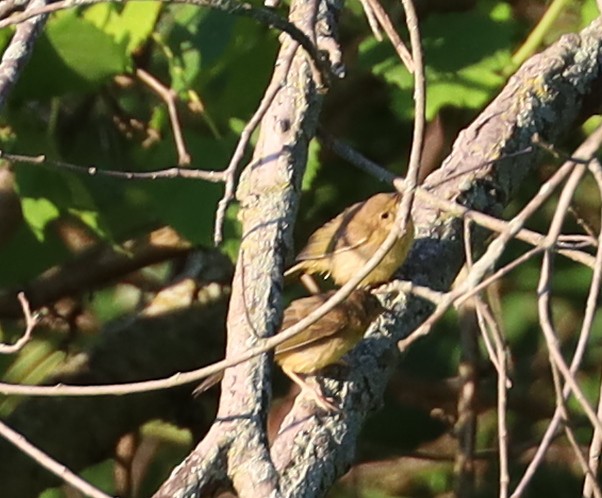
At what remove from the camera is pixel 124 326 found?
3490mm

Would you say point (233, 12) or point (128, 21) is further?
point (128, 21)

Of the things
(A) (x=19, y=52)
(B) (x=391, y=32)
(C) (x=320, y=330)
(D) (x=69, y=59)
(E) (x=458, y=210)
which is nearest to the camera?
(E) (x=458, y=210)

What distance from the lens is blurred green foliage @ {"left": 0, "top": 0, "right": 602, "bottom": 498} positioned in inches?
110

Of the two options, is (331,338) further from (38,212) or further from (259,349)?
(38,212)

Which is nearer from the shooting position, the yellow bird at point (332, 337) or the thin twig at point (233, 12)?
the thin twig at point (233, 12)

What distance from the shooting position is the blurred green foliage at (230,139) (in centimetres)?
280

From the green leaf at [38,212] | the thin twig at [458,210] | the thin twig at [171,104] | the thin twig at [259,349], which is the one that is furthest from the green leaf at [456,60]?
the thin twig at [259,349]

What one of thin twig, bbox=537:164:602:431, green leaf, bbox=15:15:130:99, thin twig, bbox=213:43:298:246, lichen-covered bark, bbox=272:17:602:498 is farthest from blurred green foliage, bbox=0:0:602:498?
thin twig, bbox=537:164:602:431

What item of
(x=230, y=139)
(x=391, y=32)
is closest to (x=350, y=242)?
(x=230, y=139)

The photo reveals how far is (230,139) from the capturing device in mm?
2928

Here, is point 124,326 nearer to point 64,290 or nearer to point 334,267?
point 64,290

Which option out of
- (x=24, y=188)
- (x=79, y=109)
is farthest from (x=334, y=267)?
(x=79, y=109)

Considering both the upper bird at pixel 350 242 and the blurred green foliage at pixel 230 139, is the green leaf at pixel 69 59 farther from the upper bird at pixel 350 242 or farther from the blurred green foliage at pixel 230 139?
the upper bird at pixel 350 242

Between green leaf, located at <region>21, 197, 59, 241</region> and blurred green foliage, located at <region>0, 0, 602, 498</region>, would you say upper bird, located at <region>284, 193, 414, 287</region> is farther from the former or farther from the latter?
green leaf, located at <region>21, 197, 59, 241</region>
